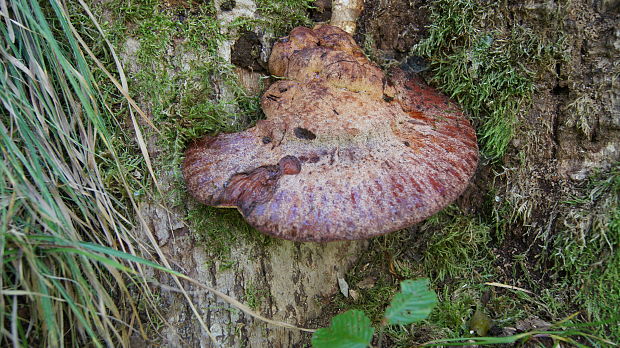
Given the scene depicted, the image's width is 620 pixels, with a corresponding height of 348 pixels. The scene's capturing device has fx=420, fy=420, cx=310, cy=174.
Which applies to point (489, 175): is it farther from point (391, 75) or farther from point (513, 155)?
point (391, 75)

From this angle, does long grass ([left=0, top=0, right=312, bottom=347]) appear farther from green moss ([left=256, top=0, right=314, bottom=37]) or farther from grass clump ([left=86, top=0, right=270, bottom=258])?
green moss ([left=256, top=0, right=314, bottom=37])

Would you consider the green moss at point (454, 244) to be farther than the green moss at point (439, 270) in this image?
Yes

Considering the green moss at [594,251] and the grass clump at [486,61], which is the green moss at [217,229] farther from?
the green moss at [594,251]

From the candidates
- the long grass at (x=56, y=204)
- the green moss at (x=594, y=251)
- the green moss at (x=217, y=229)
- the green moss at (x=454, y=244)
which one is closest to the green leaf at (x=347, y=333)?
the green moss at (x=217, y=229)

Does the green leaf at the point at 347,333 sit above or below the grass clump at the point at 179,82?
below

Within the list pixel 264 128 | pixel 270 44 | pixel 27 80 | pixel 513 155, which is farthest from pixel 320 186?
pixel 27 80

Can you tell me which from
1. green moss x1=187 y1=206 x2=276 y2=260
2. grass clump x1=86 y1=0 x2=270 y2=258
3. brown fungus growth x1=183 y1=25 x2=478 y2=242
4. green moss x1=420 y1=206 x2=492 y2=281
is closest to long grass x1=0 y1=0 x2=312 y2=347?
grass clump x1=86 y1=0 x2=270 y2=258
